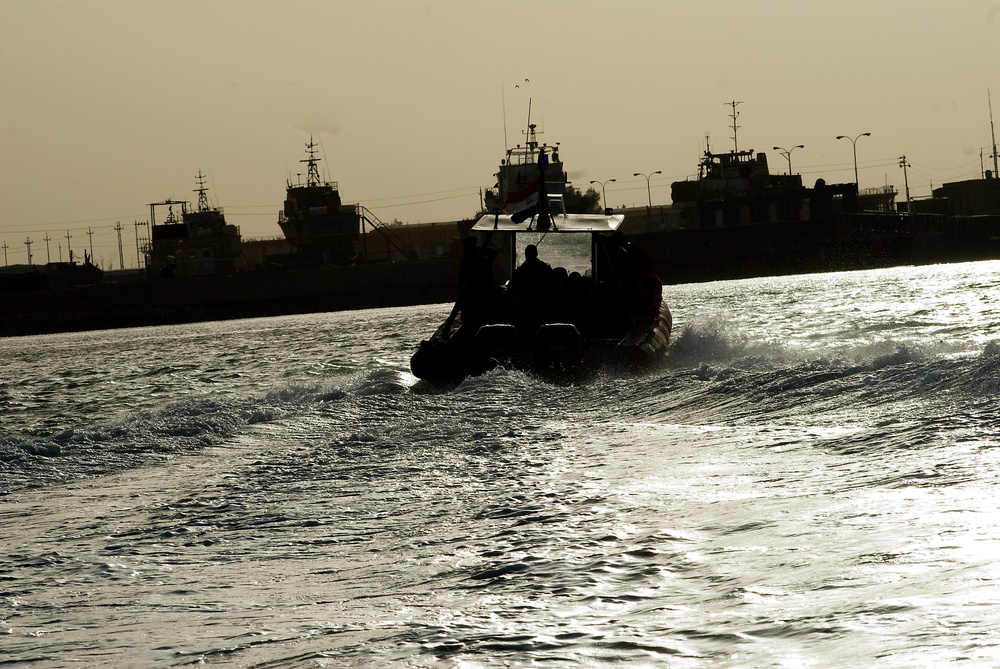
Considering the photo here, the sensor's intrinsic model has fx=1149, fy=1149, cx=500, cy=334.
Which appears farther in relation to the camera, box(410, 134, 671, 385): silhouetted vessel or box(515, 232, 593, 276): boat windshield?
box(515, 232, 593, 276): boat windshield

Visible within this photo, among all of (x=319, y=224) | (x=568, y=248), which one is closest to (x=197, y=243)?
(x=319, y=224)

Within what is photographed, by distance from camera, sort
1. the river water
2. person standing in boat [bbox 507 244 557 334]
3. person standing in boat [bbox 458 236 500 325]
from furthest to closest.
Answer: person standing in boat [bbox 458 236 500 325]
person standing in boat [bbox 507 244 557 334]
the river water

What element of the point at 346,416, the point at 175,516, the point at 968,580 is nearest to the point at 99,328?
the point at 346,416

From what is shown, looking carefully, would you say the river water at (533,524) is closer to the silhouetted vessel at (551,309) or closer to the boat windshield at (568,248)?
the silhouetted vessel at (551,309)

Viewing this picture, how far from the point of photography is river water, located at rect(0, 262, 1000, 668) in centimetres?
494

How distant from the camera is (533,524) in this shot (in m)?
7.06

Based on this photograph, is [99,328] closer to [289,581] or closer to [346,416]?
[346,416]

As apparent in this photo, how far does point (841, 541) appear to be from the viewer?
5969 mm

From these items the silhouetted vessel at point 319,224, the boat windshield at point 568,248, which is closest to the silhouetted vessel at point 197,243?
the silhouetted vessel at point 319,224

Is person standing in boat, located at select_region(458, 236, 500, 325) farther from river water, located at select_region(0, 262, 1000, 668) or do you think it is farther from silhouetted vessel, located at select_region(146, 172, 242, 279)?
silhouetted vessel, located at select_region(146, 172, 242, 279)

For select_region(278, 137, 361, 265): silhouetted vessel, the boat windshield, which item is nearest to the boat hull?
the boat windshield

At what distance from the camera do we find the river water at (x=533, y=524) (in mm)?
4941

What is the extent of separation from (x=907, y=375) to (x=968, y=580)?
23.8 ft

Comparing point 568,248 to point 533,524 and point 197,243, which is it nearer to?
point 533,524
